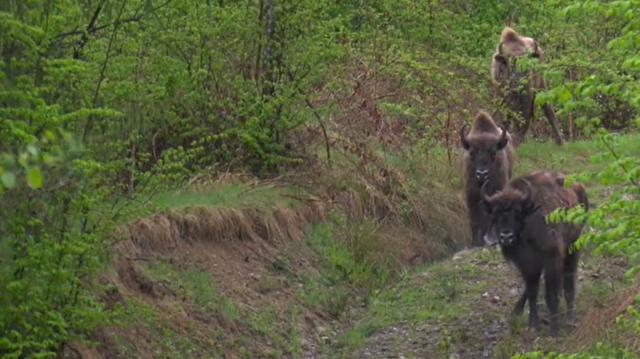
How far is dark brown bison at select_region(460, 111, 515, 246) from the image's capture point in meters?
15.9

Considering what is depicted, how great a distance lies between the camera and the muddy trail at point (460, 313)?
13070 millimetres

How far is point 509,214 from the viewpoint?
12781mm

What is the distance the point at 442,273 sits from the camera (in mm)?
15695

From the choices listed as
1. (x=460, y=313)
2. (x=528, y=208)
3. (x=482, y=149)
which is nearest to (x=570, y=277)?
(x=528, y=208)

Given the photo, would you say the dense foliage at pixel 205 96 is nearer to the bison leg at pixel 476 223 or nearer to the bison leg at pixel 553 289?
the bison leg at pixel 553 289

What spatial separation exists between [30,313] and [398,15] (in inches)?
545

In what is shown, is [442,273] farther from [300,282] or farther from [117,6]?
[117,6]

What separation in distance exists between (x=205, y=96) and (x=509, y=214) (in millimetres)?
4870

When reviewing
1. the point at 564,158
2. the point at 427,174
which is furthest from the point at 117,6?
the point at 564,158

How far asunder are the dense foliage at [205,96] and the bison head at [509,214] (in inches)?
59.6

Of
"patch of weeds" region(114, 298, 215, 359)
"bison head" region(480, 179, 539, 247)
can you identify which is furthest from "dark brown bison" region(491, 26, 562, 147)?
"patch of weeds" region(114, 298, 215, 359)

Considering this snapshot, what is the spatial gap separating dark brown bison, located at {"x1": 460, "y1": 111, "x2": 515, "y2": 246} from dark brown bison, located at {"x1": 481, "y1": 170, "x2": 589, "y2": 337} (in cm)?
254

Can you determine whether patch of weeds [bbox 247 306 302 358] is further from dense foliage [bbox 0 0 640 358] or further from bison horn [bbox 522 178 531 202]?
bison horn [bbox 522 178 531 202]

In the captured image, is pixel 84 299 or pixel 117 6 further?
pixel 117 6
